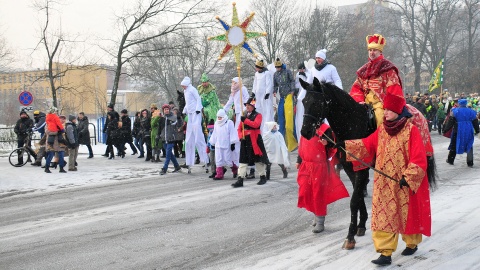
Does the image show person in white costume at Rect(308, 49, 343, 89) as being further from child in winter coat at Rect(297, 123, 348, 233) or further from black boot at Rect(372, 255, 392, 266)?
black boot at Rect(372, 255, 392, 266)

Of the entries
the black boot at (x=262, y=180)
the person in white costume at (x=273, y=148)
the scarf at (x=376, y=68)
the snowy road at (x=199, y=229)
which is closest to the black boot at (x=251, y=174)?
the person in white costume at (x=273, y=148)

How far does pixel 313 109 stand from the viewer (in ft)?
22.5

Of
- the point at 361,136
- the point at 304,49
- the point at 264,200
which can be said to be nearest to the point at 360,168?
the point at 361,136

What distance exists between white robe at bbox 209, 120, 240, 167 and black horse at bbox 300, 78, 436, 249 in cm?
704

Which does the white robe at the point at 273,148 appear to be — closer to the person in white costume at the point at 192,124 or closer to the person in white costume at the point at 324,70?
the person in white costume at the point at 324,70

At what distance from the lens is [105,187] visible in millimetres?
13820

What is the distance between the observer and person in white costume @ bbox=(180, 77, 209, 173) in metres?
15.5

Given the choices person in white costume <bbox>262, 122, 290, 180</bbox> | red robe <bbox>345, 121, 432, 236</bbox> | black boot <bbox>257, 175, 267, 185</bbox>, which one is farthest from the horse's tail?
person in white costume <bbox>262, 122, 290, 180</bbox>

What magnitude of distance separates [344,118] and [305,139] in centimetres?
130

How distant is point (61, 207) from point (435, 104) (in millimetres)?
25525

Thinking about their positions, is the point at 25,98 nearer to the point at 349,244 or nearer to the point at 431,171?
the point at 349,244

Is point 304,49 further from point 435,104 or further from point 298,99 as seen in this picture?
point 298,99

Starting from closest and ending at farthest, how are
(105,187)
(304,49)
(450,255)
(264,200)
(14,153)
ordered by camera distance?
(450,255)
(264,200)
(105,187)
(14,153)
(304,49)

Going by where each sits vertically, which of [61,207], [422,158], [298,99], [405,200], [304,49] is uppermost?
[304,49]
